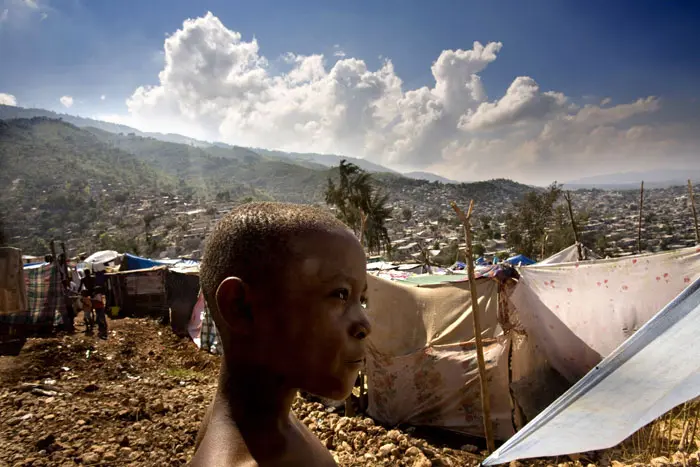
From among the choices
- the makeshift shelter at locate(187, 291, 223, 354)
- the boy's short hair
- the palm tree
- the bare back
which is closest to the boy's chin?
the bare back

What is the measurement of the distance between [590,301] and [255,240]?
606cm

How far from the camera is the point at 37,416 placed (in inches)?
187

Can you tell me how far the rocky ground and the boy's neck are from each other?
3.98m

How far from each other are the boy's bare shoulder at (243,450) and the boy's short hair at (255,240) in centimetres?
24

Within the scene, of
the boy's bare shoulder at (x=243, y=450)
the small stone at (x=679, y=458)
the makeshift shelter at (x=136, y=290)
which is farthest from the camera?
the makeshift shelter at (x=136, y=290)

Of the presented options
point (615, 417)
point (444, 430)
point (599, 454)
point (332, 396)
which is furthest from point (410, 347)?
point (332, 396)

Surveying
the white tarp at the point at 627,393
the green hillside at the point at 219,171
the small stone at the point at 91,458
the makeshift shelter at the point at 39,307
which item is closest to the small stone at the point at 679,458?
the white tarp at the point at 627,393

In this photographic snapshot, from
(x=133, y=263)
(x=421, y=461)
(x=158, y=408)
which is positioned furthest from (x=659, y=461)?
(x=133, y=263)

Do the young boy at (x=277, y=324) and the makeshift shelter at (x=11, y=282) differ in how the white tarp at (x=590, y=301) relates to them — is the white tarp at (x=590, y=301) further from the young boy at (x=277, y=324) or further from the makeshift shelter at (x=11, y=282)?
the makeshift shelter at (x=11, y=282)

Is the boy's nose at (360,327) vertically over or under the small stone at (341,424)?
over

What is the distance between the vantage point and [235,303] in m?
0.79

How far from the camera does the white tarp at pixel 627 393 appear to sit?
1.82m

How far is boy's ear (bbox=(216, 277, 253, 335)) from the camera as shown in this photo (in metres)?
0.78

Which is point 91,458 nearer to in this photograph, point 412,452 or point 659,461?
Answer: point 412,452
